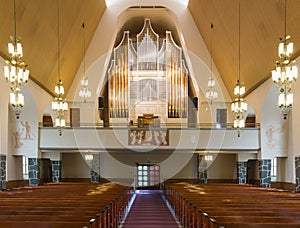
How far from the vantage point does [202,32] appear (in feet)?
72.8

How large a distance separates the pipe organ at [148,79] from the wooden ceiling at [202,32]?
Answer: 231cm

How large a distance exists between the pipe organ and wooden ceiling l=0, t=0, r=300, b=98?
7.58 ft

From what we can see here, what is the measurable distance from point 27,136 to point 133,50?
8050mm

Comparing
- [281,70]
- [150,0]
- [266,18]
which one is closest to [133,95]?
[150,0]

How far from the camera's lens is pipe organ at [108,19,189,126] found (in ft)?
76.5

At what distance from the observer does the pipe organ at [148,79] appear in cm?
2333

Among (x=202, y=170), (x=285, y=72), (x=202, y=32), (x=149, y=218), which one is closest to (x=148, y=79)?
(x=202, y=32)

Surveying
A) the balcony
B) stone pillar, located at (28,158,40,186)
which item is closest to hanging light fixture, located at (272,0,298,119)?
the balcony

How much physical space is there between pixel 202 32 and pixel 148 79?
156 inches

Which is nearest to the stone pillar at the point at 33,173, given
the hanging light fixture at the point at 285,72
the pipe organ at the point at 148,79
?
the pipe organ at the point at 148,79

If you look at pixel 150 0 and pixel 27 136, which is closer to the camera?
pixel 27 136

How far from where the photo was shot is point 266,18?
14312 mm

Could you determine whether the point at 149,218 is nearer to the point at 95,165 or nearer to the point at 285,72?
the point at 285,72

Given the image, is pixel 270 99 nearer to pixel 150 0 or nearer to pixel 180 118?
pixel 180 118
